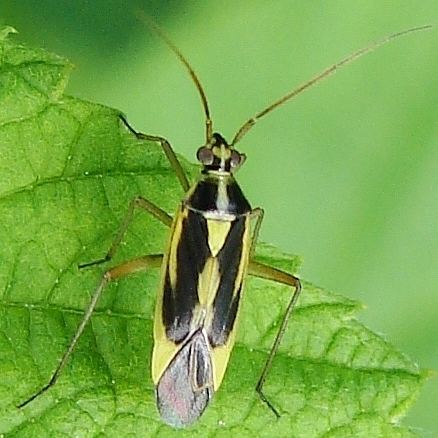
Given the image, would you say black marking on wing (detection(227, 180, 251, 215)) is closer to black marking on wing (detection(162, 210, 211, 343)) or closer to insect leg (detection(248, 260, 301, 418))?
black marking on wing (detection(162, 210, 211, 343))

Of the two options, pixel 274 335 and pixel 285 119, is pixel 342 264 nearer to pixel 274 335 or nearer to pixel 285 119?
pixel 285 119

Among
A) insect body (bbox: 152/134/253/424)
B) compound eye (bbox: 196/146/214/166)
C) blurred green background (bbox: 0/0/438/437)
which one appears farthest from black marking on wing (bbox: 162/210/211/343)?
blurred green background (bbox: 0/0/438/437)

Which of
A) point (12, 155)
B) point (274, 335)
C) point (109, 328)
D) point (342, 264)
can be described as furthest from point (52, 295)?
point (342, 264)

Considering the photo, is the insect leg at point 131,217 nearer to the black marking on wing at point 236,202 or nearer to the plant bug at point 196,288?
the plant bug at point 196,288

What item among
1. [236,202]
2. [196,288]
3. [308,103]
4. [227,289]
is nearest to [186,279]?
[196,288]

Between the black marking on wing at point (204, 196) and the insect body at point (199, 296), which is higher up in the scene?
the black marking on wing at point (204, 196)

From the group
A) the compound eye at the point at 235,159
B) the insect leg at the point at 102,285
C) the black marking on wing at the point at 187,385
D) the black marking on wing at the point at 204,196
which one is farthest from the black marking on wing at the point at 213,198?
the black marking on wing at the point at 187,385

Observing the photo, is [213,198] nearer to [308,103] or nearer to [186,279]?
[186,279]
